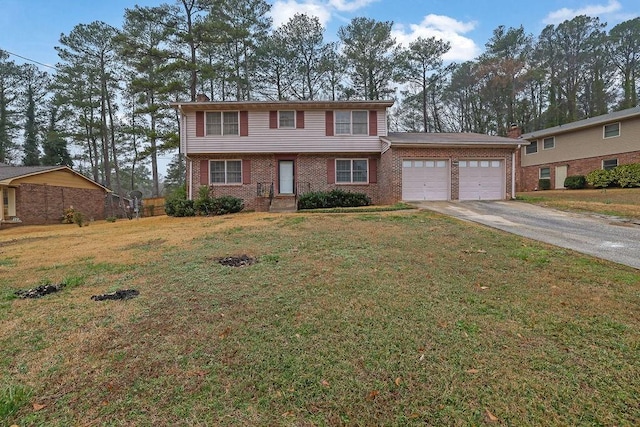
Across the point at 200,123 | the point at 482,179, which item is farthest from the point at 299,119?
the point at 482,179

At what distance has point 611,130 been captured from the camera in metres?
19.5

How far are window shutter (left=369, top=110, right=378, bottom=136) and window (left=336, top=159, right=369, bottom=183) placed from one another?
140 centimetres

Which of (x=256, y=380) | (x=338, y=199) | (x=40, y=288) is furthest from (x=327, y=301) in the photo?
(x=338, y=199)

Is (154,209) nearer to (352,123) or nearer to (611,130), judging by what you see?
(352,123)

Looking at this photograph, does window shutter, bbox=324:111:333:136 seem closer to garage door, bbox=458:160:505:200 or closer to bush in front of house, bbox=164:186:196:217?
garage door, bbox=458:160:505:200

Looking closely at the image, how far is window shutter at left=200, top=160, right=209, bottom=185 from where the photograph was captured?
15.9m

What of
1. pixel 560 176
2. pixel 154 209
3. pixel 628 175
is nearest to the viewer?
pixel 628 175

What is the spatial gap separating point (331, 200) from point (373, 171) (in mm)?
3045

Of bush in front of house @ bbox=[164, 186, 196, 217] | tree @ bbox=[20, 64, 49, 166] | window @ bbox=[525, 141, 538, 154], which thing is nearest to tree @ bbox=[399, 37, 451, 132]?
window @ bbox=[525, 141, 538, 154]

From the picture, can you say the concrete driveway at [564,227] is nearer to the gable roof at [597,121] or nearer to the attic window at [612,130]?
the gable roof at [597,121]

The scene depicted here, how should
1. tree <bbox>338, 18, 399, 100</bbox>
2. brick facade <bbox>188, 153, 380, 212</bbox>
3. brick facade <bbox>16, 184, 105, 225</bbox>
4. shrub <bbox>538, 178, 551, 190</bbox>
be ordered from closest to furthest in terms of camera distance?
brick facade <bbox>188, 153, 380, 212</bbox>, brick facade <bbox>16, 184, 105, 225</bbox>, shrub <bbox>538, 178, 551, 190</bbox>, tree <bbox>338, 18, 399, 100</bbox>

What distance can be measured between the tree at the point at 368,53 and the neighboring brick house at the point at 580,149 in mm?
12619

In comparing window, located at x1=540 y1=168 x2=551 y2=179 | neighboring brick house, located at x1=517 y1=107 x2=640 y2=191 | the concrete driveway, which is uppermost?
neighboring brick house, located at x1=517 y1=107 x2=640 y2=191

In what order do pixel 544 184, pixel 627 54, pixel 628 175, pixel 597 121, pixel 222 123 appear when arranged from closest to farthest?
pixel 222 123
pixel 628 175
pixel 597 121
pixel 544 184
pixel 627 54
